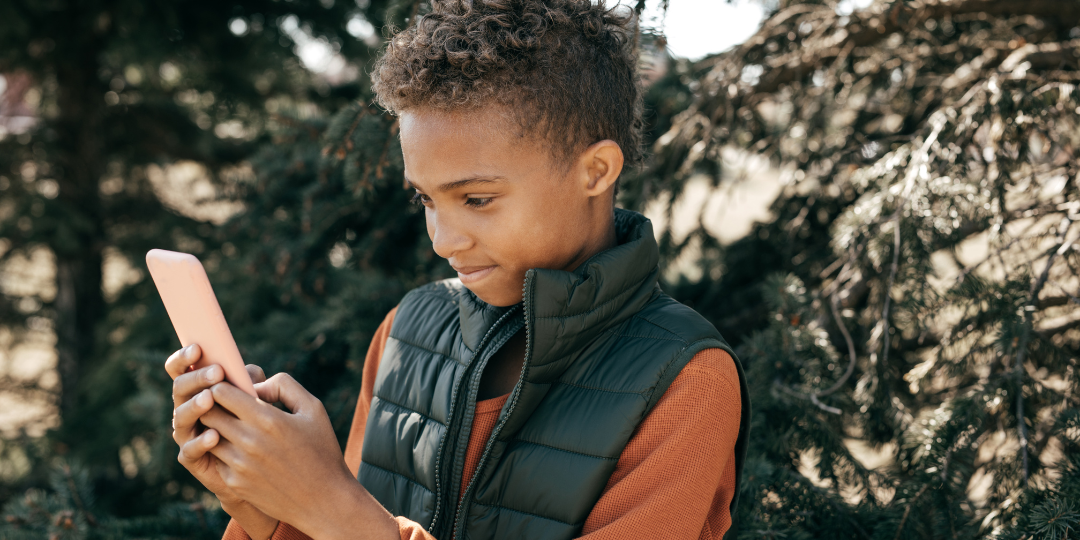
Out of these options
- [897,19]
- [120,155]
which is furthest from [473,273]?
[120,155]

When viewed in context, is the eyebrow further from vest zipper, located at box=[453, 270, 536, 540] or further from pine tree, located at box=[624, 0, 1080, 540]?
pine tree, located at box=[624, 0, 1080, 540]

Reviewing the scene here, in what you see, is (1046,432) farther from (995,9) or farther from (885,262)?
(995,9)

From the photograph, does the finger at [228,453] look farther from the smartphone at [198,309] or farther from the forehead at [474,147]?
the forehead at [474,147]

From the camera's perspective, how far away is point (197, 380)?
967 millimetres

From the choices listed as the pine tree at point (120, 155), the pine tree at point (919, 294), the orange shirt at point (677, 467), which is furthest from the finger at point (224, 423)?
the pine tree at point (120, 155)

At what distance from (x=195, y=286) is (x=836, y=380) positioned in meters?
1.54

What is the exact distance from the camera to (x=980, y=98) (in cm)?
176

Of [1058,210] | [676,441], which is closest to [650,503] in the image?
[676,441]

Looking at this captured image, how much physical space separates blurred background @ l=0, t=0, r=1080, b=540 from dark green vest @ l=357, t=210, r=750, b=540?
0.58 metres

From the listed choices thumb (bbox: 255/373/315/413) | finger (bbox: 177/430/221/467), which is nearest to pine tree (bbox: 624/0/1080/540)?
thumb (bbox: 255/373/315/413)

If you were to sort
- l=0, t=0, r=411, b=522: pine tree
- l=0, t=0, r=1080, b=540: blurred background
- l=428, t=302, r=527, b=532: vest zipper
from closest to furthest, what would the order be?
1. l=428, t=302, r=527, b=532: vest zipper
2. l=0, t=0, r=1080, b=540: blurred background
3. l=0, t=0, r=411, b=522: pine tree

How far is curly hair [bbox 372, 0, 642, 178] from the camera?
1.14 meters

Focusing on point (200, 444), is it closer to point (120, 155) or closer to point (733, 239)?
point (733, 239)

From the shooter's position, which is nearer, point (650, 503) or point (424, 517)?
point (650, 503)
